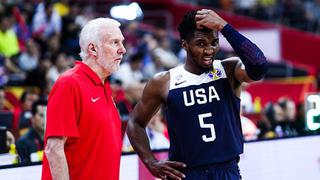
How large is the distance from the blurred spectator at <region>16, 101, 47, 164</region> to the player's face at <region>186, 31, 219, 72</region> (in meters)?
1.58

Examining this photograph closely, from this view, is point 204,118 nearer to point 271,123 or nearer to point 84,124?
point 84,124

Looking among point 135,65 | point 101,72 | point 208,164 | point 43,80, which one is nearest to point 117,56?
point 101,72

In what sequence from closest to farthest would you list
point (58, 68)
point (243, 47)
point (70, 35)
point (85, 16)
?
point (243, 47), point (58, 68), point (70, 35), point (85, 16)

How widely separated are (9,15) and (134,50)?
297 centimetres

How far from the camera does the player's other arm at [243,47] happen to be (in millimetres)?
4320

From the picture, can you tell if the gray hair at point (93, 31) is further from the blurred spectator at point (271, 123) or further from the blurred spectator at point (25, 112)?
the blurred spectator at point (25, 112)

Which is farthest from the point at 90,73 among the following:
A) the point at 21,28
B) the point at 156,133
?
the point at 21,28

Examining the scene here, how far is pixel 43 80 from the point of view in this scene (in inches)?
475

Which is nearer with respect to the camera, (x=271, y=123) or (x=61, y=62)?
(x=271, y=123)

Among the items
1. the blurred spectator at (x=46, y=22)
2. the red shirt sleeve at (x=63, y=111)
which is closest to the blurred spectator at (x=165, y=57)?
the blurred spectator at (x=46, y=22)

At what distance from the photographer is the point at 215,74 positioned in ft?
15.1

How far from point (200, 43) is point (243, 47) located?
0.95ft

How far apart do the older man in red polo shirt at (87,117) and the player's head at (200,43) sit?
0.53 m

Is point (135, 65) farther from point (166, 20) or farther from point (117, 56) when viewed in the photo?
point (117, 56)
